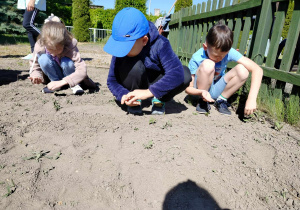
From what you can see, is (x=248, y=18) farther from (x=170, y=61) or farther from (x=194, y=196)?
(x=194, y=196)

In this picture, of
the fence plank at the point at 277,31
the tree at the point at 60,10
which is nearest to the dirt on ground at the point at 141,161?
the fence plank at the point at 277,31

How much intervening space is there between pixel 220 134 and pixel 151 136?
0.57 metres

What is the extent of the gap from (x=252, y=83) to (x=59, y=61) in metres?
2.16

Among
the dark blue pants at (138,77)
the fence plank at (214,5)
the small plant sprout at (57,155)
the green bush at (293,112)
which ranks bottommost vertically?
the small plant sprout at (57,155)

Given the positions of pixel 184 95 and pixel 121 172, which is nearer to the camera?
pixel 121 172

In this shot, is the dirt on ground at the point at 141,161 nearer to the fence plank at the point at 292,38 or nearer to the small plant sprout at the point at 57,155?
the small plant sprout at the point at 57,155

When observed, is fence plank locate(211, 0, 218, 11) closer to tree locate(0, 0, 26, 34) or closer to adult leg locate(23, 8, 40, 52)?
adult leg locate(23, 8, 40, 52)

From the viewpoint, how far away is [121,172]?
1405mm

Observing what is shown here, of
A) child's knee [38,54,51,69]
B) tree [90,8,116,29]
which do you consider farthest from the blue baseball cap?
tree [90,8,116,29]

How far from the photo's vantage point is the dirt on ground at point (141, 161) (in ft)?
4.06

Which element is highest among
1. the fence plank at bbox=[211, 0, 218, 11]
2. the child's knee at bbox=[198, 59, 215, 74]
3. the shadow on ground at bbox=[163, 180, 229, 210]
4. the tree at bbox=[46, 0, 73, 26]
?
the tree at bbox=[46, 0, 73, 26]

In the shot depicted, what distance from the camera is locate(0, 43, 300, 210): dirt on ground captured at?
1.24 metres

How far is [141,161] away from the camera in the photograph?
1498 millimetres

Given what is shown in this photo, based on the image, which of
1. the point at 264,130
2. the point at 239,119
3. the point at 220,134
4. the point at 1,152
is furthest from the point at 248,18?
the point at 1,152
